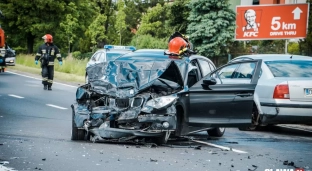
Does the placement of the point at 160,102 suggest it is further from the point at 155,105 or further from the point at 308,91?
the point at 308,91

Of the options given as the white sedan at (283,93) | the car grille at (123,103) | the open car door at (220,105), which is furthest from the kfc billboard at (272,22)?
the car grille at (123,103)

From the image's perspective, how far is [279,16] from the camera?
30.3 meters

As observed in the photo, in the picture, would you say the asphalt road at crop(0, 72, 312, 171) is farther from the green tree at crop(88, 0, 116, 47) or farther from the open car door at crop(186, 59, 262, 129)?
the green tree at crop(88, 0, 116, 47)

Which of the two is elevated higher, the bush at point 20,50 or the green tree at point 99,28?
the green tree at point 99,28

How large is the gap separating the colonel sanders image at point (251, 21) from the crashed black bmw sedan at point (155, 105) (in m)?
20.8

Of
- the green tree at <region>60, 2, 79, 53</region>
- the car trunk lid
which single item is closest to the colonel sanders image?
the car trunk lid

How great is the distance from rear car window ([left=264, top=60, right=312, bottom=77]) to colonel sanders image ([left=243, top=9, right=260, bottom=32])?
18.6 meters

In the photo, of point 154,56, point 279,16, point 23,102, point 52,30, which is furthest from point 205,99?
point 52,30

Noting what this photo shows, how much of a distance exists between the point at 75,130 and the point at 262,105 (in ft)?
12.3

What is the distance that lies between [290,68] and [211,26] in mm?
24058

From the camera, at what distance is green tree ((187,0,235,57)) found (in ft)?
117

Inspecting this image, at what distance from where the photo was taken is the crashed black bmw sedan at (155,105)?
953 centimetres

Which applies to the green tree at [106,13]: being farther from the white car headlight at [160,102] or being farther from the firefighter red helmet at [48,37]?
the white car headlight at [160,102]

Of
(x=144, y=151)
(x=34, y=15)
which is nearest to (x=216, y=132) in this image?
(x=144, y=151)
